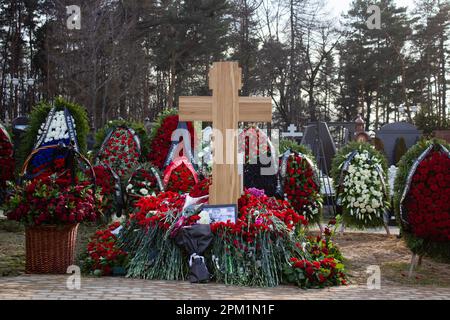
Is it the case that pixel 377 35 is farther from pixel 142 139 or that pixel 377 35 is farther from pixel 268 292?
pixel 268 292

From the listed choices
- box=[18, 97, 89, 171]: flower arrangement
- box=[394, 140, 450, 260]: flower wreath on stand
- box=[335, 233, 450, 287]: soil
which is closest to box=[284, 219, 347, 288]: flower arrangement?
box=[335, 233, 450, 287]: soil

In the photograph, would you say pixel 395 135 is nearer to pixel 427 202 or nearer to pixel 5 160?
pixel 427 202

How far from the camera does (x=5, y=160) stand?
30.1 feet

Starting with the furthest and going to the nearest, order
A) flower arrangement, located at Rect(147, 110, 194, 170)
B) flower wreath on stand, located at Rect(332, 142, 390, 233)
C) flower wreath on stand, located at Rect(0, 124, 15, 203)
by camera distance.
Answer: flower arrangement, located at Rect(147, 110, 194, 170) → flower wreath on stand, located at Rect(0, 124, 15, 203) → flower wreath on stand, located at Rect(332, 142, 390, 233)

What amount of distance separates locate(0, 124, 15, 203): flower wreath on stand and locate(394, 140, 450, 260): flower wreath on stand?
244 inches

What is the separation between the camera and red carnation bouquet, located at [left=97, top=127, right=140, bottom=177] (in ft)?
31.8

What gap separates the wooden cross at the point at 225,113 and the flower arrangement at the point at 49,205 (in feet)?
4.74

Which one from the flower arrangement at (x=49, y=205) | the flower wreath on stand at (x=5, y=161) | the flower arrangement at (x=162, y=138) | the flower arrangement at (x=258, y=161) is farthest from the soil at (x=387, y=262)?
the flower wreath on stand at (x=5, y=161)

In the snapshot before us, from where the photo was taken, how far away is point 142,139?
1000 cm

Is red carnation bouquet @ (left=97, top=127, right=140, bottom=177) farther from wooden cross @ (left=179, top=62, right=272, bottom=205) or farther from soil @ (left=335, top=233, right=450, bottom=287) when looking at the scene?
soil @ (left=335, top=233, right=450, bottom=287)

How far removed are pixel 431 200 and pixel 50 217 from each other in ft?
14.1

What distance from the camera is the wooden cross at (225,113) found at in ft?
20.6

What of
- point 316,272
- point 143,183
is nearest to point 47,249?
point 316,272

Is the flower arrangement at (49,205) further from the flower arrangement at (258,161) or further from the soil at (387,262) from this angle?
the flower arrangement at (258,161)
